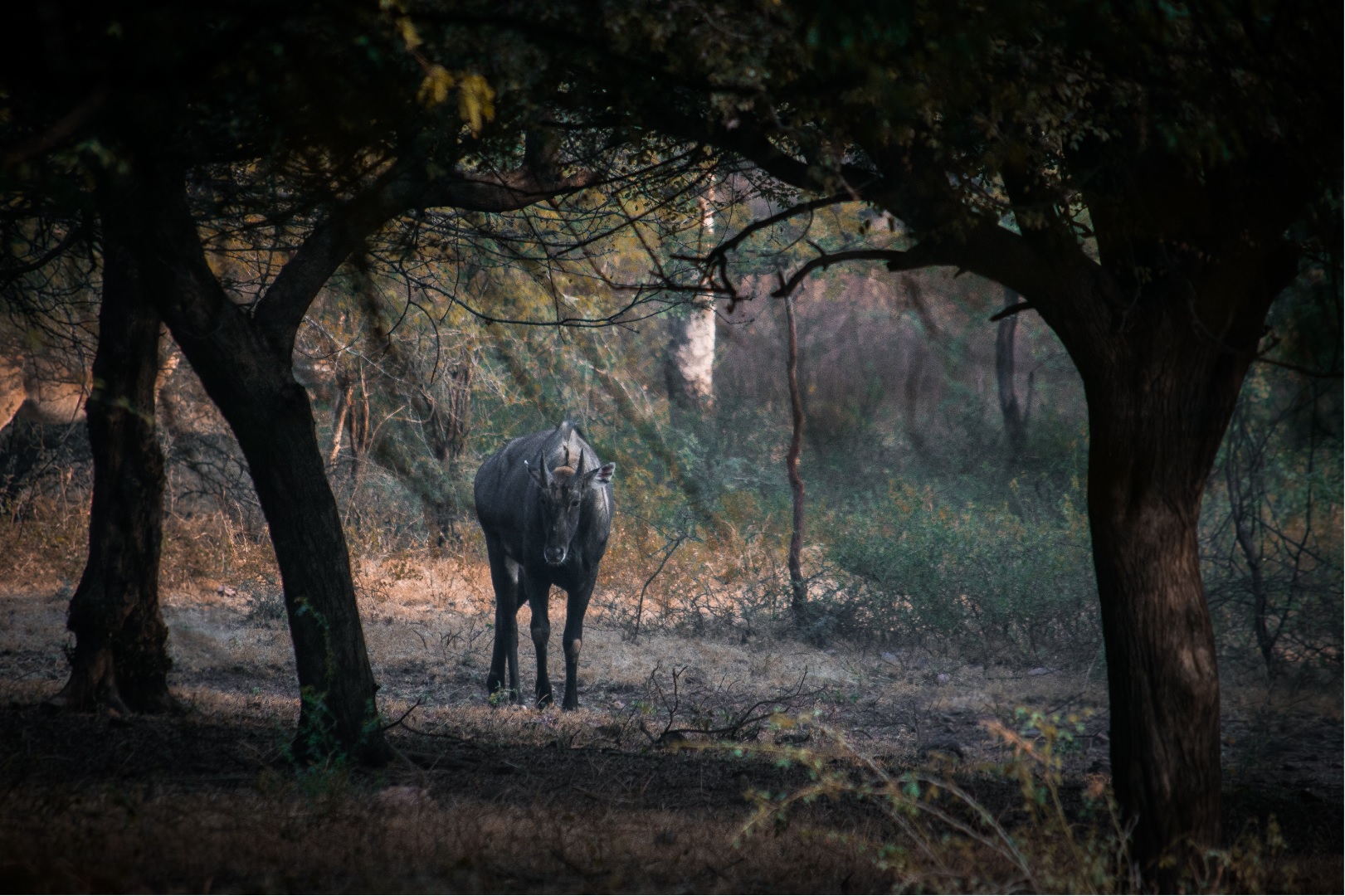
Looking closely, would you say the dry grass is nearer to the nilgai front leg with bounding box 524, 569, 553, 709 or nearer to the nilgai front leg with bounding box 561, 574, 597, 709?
the nilgai front leg with bounding box 561, 574, 597, 709

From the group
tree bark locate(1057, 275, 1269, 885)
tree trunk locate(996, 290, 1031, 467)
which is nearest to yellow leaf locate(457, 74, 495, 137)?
tree bark locate(1057, 275, 1269, 885)

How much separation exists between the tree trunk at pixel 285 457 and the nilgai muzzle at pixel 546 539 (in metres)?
3.38

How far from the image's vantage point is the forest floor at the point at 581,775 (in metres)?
4.20

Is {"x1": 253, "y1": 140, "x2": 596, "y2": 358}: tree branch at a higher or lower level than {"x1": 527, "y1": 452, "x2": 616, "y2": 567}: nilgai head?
higher

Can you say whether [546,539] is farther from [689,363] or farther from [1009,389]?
[689,363]

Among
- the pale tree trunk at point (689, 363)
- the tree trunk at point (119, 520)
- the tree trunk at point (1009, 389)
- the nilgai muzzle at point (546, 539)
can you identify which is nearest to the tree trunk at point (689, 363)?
the pale tree trunk at point (689, 363)

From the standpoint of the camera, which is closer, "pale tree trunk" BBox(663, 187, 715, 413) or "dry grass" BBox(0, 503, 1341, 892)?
"dry grass" BBox(0, 503, 1341, 892)

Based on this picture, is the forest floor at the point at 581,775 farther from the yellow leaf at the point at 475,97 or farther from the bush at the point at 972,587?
the yellow leaf at the point at 475,97

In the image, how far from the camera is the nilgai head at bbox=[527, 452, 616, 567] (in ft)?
30.8

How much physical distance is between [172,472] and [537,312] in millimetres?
6116

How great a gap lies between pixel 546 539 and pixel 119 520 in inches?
139

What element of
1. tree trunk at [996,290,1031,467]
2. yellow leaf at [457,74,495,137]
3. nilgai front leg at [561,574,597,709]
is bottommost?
nilgai front leg at [561,574,597,709]

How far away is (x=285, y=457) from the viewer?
5.74 m

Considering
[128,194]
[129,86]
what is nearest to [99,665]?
[128,194]
